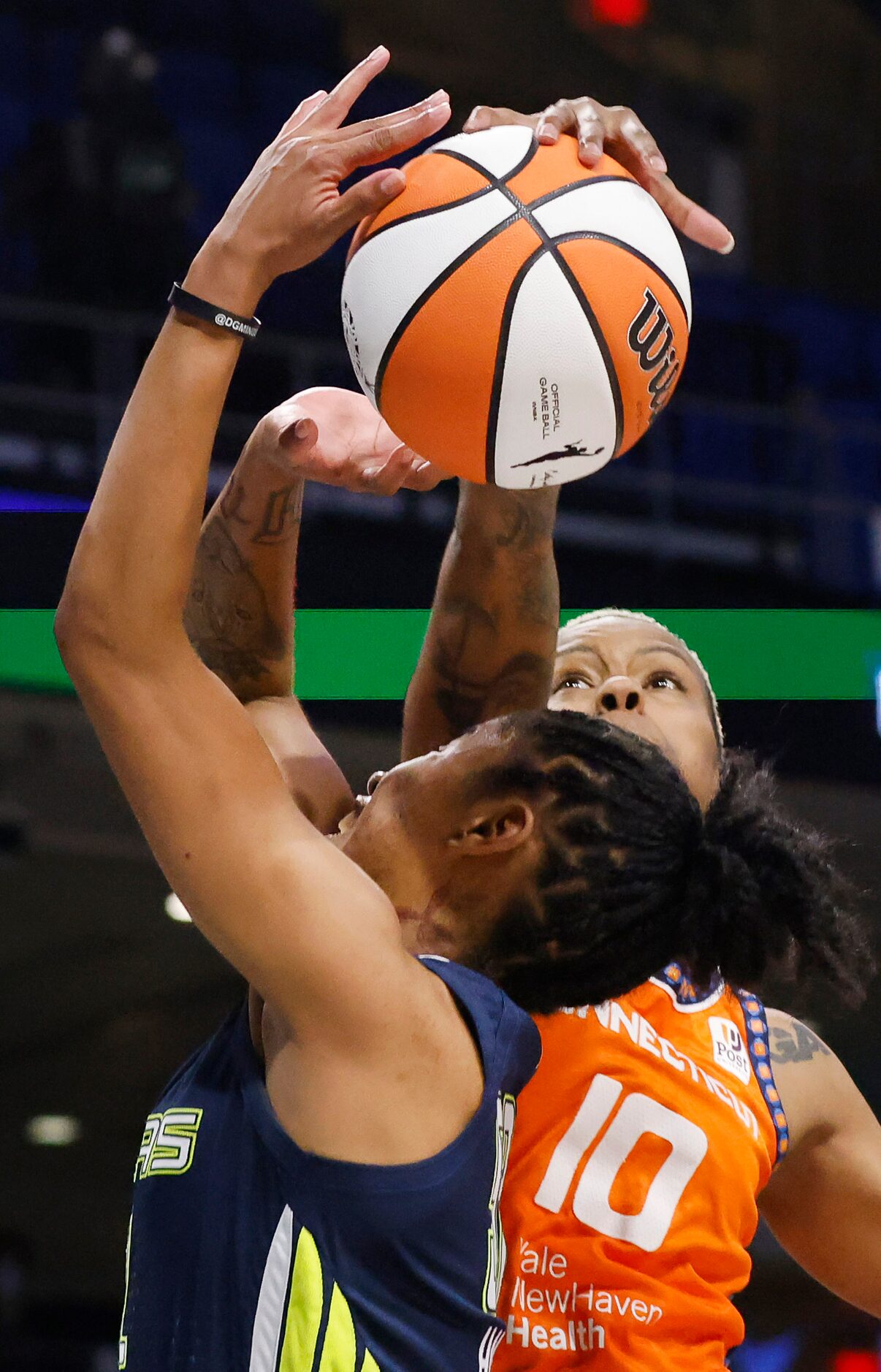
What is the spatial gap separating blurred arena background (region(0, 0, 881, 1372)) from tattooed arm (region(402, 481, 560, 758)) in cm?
80

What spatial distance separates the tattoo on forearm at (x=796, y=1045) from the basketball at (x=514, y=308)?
84 cm

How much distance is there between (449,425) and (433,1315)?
2.94ft

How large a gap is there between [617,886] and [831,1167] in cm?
71

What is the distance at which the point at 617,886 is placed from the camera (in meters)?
1.62

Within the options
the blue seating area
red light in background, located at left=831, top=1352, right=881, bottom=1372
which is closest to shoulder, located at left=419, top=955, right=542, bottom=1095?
red light in background, located at left=831, top=1352, right=881, bottom=1372

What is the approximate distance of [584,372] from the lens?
5.46 ft

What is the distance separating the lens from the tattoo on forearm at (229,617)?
209cm

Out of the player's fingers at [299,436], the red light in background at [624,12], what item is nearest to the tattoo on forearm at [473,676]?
the player's fingers at [299,436]

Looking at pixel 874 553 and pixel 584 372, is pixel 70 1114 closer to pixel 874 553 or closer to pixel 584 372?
pixel 874 553

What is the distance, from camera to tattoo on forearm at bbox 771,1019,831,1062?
6.75 ft

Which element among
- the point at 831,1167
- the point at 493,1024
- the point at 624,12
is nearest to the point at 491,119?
the point at 493,1024

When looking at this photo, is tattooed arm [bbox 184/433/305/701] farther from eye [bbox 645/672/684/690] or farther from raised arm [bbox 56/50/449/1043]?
raised arm [bbox 56/50/449/1043]

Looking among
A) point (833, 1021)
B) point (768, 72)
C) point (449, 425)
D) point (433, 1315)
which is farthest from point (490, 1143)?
point (768, 72)

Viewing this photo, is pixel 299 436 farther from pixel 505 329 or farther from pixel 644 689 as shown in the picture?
pixel 644 689
